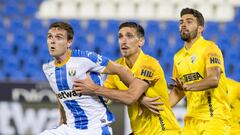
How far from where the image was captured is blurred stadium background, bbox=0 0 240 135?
53.2 feet

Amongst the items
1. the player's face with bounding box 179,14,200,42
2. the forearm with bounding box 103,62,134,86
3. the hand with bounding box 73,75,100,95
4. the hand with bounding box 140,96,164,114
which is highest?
the player's face with bounding box 179,14,200,42

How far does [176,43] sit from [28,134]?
6454mm

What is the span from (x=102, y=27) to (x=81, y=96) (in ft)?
39.8

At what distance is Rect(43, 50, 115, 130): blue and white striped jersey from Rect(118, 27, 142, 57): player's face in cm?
47

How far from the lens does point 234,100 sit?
7.32 m

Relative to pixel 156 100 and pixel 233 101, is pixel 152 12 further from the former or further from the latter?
pixel 156 100

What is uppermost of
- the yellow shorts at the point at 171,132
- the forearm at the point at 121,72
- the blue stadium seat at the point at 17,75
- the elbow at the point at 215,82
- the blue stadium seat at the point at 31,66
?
the blue stadium seat at the point at 31,66

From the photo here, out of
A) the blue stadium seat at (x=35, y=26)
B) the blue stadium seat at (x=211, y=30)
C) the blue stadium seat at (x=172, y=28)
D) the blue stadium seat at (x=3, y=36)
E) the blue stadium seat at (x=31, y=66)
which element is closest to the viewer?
the blue stadium seat at (x=31, y=66)

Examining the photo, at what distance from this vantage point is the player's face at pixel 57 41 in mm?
5664

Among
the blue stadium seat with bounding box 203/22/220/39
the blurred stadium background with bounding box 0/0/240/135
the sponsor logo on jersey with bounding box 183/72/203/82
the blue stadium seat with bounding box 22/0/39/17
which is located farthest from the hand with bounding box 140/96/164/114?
the blue stadium seat with bounding box 22/0/39/17

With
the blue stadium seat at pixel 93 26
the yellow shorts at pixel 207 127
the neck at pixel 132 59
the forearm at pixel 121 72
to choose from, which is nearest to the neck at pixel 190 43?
the neck at pixel 132 59

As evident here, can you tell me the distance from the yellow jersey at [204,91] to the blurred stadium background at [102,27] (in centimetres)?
863

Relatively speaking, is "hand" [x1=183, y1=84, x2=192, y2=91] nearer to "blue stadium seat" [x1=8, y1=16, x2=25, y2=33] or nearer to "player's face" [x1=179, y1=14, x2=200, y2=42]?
"player's face" [x1=179, y1=14, x2=200, y2=42]

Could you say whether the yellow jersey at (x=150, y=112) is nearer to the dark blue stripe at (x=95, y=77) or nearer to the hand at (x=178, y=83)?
the hand at (x=178, y=83)
